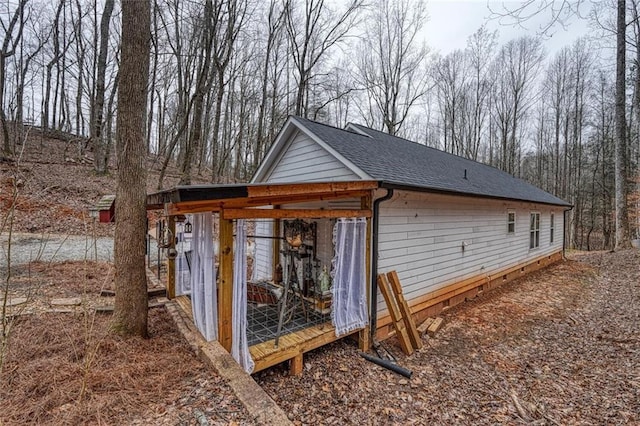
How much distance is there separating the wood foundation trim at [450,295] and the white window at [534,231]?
1306 mm

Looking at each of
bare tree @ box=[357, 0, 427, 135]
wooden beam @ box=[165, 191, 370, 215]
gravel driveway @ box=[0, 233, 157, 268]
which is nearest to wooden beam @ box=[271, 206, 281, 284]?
wooden beam @ box=[165, 191, 370, 215]

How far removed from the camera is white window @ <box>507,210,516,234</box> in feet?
29.3

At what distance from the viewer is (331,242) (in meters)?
6.06

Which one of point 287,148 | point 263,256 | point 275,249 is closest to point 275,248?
point 275,249

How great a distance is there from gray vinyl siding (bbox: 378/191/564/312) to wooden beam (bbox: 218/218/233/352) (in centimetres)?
252

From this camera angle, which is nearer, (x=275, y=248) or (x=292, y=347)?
(x=292, y=347)

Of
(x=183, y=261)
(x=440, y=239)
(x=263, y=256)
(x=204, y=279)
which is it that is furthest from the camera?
(x=263, y=256)

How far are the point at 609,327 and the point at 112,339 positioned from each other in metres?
8.32

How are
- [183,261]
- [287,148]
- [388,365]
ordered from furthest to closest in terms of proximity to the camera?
[287,148] < [183,261] < [388,365]

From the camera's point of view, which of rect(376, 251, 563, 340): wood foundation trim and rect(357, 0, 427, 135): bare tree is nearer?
rect(376, 251, 563, 340): wood foundation trim

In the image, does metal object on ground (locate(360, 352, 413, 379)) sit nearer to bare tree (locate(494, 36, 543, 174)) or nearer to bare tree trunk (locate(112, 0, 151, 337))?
bare tree trunk (locate(112, 0, 151, 337))

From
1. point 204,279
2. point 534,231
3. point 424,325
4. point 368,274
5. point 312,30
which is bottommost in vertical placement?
point 424,325

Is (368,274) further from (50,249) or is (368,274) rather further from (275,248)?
(50,249)

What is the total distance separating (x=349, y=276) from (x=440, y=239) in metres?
2.70
